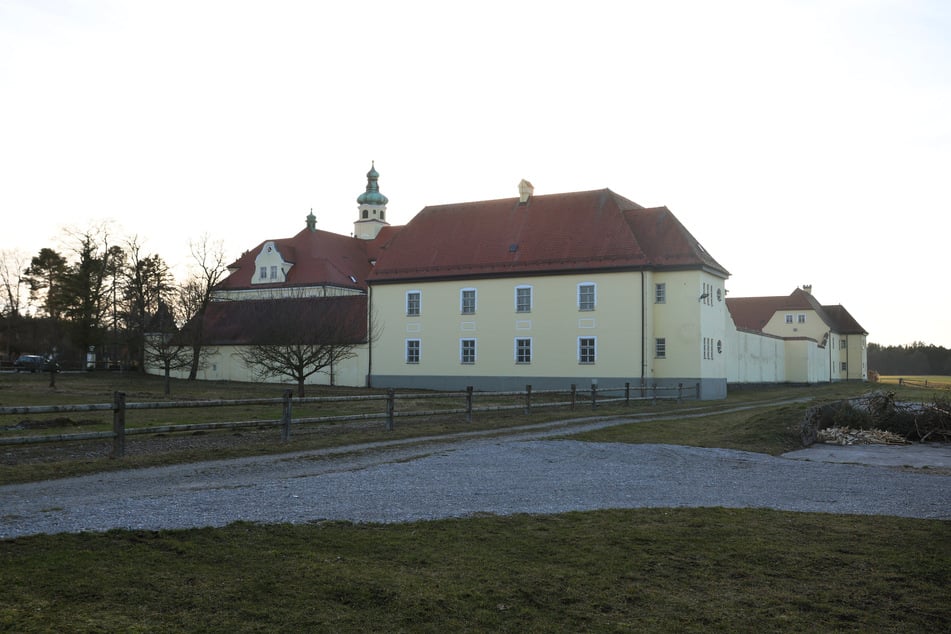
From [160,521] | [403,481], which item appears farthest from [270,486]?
[160,521]

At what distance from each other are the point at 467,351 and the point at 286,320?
11.5 metres

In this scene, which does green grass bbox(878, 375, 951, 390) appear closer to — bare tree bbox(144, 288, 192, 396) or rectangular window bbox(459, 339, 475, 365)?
Result: rectangular window bbox(459, 339, 475, 365)

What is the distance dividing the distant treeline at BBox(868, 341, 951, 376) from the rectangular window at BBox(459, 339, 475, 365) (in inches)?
3229

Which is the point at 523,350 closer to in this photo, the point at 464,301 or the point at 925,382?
the point at 464,301

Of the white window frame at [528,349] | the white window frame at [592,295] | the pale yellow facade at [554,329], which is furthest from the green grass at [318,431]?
the white window frame at [528,349]

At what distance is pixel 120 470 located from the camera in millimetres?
12297

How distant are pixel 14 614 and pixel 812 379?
64.1 meters

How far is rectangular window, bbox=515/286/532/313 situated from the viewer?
143 feet

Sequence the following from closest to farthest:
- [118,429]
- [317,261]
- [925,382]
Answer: [118,429]
[317,261]
[925,382]

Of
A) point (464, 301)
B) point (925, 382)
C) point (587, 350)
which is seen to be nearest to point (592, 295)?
point (587, 350)

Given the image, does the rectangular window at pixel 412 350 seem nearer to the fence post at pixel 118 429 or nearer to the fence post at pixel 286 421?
the fence post at pixel 286 421

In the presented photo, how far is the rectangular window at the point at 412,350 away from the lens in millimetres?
46281

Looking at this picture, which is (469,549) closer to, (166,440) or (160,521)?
(160,521)

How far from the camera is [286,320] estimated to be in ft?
120
